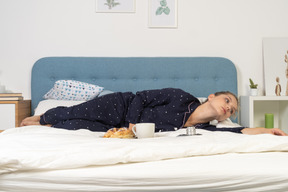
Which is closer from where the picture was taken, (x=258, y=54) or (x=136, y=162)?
(x=136, y=162)

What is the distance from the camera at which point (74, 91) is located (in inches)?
104

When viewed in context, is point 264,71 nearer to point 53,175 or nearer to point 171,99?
point 171,99

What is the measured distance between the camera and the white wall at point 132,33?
292cm

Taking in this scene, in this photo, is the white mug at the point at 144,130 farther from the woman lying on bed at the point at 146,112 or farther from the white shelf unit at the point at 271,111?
the white shelf unit at the point at 271,111

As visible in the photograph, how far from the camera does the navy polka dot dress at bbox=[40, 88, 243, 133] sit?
2.07 metres

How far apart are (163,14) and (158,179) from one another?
7.17ft

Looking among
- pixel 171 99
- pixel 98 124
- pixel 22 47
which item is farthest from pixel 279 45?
pixel 22 47

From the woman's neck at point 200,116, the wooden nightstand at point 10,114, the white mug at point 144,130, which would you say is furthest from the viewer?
the wooden nightstand at point 10,114

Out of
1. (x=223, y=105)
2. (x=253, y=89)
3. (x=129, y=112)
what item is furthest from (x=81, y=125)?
(x=253, y=89)

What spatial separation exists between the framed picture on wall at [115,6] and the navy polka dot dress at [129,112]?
1035mm

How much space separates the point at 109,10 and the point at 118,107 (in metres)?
1.17

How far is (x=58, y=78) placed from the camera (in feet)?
9.27

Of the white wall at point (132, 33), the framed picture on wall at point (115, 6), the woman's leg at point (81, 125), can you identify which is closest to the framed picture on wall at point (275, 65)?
the white wall at point (132, 33)

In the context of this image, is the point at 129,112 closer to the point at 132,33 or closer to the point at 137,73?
the point at 137,73
